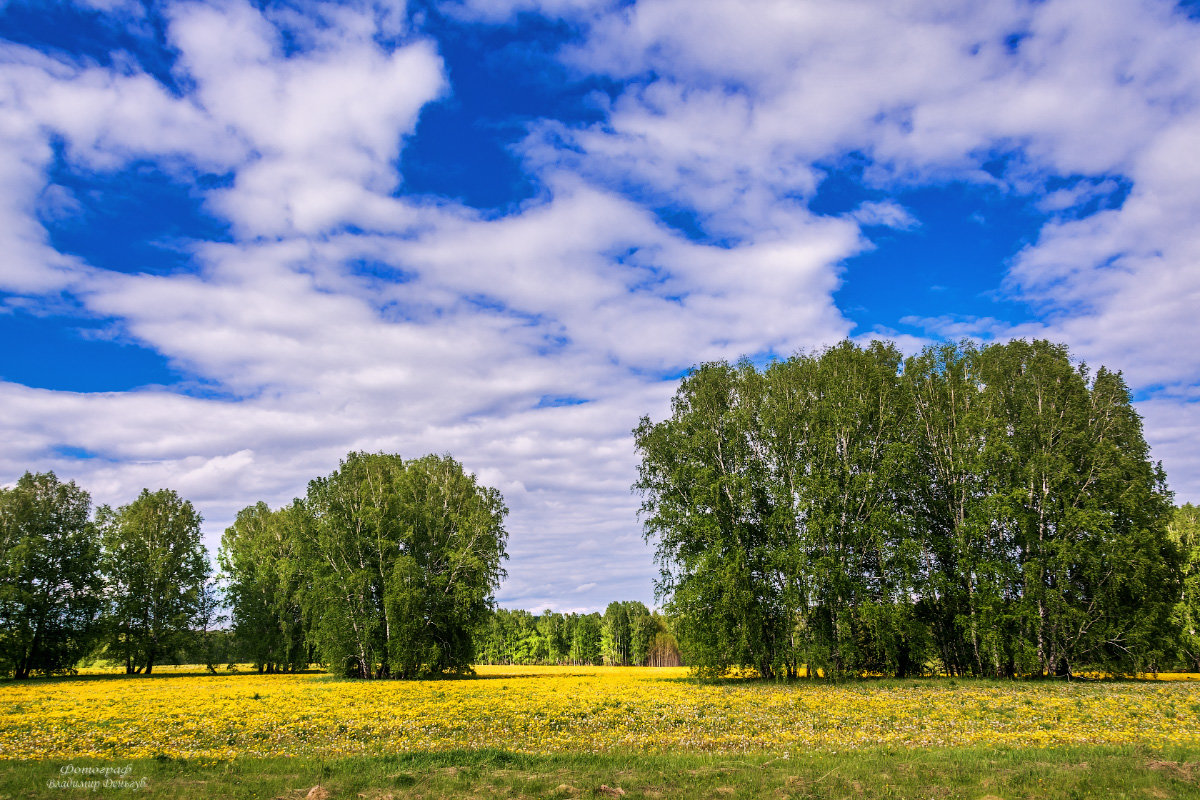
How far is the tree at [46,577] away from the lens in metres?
54.3

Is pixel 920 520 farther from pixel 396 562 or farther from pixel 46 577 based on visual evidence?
pixel 46 577

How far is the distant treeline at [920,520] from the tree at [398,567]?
1770 cm

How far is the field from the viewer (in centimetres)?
1382

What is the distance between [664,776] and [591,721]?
9.61 meters

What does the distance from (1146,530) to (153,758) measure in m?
54.4

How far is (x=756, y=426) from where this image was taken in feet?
160

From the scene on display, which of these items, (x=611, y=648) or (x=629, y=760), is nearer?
(x=629, y=760)

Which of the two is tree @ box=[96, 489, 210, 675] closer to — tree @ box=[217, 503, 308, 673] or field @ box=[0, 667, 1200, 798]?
tree @ box=[217, 503, 308, 673]

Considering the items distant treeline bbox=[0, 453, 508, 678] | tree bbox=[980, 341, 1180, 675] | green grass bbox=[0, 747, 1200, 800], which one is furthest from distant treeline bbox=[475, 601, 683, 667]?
green grass bbox=[0, 747, 1200, 800]

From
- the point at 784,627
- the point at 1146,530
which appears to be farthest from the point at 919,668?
the point at 1146,530

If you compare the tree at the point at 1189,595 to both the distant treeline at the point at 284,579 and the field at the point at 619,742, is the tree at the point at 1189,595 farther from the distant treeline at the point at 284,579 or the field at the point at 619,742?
the distant treeline at the point at 284,579

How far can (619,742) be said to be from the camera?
19.5 meters

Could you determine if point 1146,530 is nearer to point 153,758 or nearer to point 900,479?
point 900,479

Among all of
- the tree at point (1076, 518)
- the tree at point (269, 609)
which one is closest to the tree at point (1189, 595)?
the tree at point (1076, 518)
